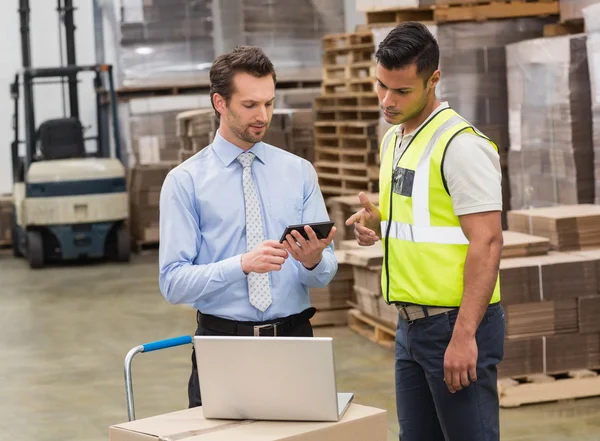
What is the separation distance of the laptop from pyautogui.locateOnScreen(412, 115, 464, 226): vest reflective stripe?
0.59 metres

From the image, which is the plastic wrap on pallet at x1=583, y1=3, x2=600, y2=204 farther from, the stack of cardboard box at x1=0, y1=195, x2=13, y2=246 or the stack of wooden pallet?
the stack of cardboard box at x1=0, y1=195, x2=13, y2=246

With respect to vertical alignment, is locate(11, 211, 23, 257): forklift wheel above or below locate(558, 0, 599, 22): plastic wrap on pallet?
below

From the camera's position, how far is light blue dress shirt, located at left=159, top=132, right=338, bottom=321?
3035 millimetres

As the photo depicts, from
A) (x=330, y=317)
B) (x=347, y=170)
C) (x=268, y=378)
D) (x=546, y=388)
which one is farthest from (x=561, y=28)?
(x=268, y=378)

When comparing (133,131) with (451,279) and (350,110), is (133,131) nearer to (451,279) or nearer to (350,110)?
(350,110)

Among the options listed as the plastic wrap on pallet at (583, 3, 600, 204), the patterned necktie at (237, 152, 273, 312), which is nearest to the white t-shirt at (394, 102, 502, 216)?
the patterned necktie at (237, 152, 273, 312)

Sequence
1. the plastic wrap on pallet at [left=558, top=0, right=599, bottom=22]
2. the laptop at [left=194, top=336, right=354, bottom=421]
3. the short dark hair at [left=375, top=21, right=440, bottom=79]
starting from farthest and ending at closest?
the plastic wrap on pallet at [left=558, top=0, right=599, bottom=22] → the short dark hair at [left=375, top=21, right=440, bottom=79] → the laptop at [left=194, top=336, right=354, bottom=421]

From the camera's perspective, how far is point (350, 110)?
9750mm

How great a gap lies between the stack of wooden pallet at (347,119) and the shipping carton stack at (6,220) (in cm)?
592

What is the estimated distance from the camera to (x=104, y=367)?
25.5ft

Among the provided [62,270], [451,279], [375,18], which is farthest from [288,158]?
[62,270]

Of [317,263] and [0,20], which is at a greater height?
[0,20]

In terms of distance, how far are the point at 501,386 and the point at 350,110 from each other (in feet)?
14.1

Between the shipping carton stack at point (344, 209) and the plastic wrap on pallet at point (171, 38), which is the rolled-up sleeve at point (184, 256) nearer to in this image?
the shipping carton stack at point (344, 209)
